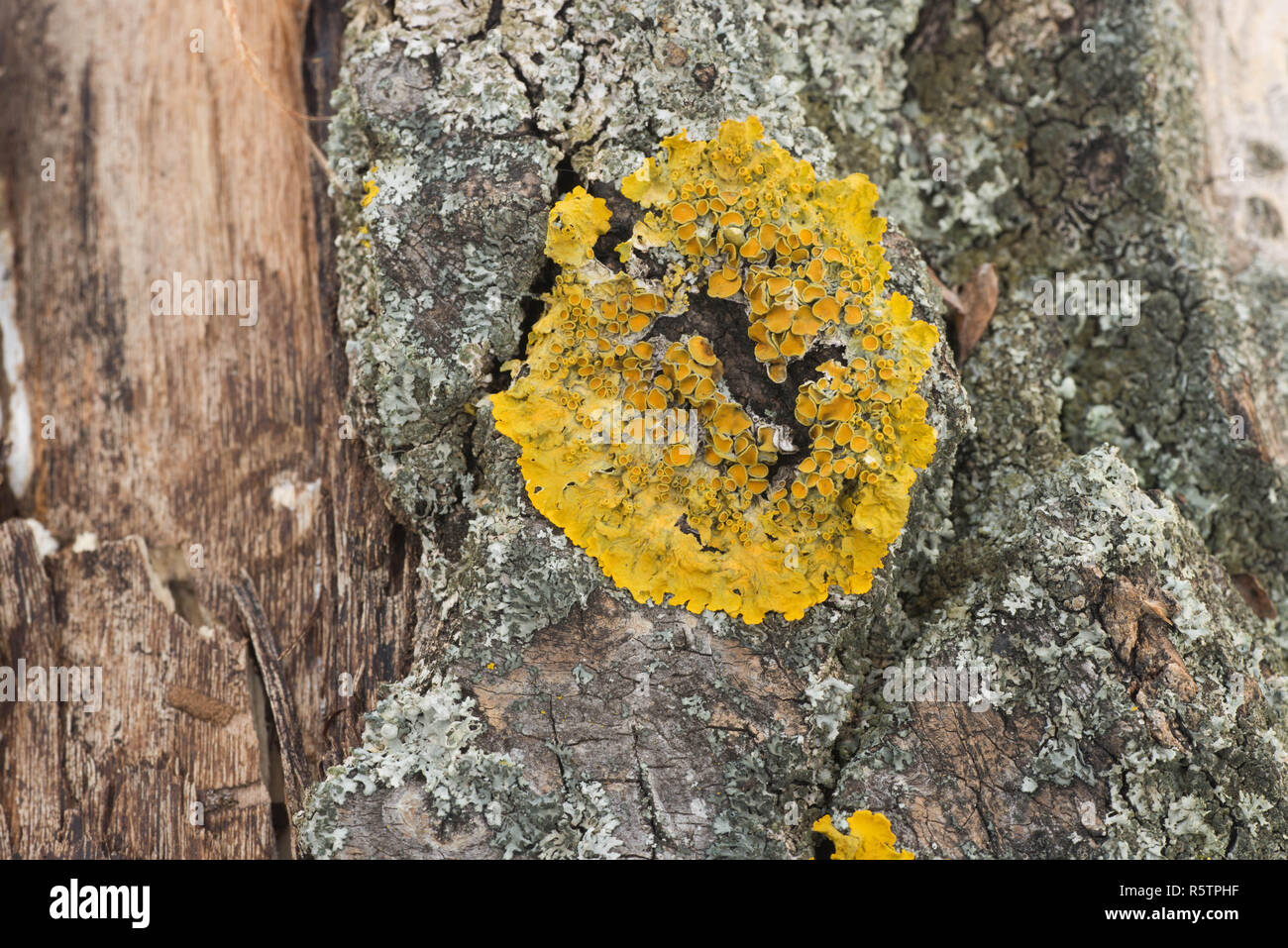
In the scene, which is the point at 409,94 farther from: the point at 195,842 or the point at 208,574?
the point at 195,842

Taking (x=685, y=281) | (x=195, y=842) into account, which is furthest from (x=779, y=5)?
(x=195, y=842)

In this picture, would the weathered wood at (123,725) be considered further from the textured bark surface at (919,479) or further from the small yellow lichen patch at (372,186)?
the small yellow lichen patch at (372,186)

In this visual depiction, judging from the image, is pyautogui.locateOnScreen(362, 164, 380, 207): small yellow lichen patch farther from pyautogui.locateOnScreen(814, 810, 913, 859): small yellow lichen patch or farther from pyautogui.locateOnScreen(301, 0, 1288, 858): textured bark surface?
pyautogui.locateOnScreen(814, 810, 913, 859): small yellow lichen patch

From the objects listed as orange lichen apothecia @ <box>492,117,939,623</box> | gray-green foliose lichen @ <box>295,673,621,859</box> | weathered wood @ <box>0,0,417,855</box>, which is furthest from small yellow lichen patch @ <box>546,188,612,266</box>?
gray-green foliose lichen @ <box>295,673,621,859</box>

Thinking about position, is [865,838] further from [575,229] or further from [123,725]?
[123,725]

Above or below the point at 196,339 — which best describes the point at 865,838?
below

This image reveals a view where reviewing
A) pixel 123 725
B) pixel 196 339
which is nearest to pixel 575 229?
pixel 196 339
